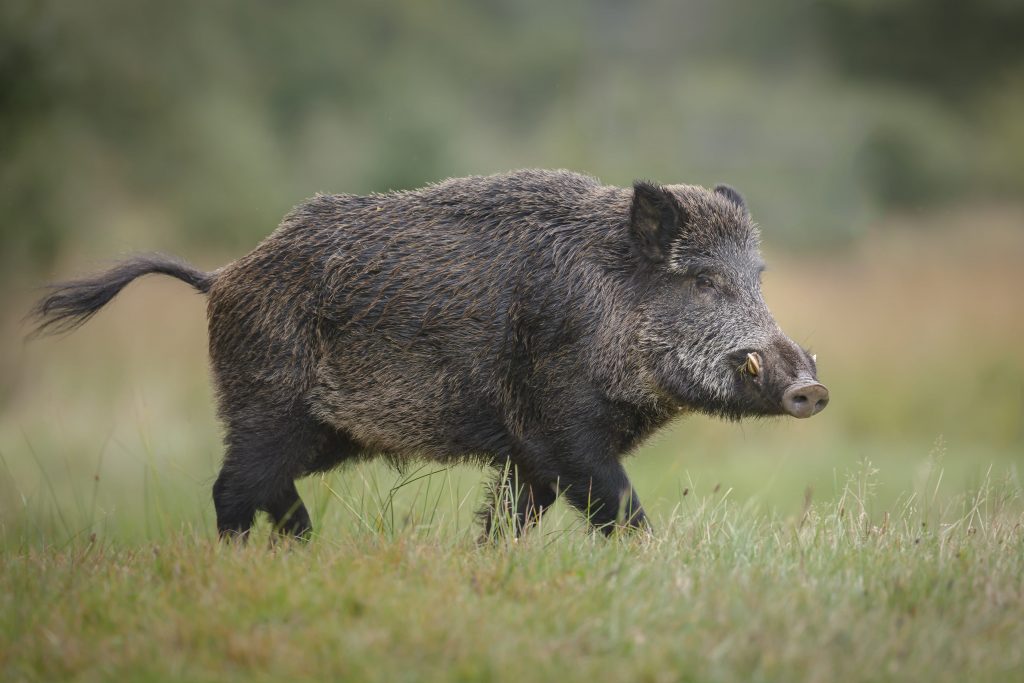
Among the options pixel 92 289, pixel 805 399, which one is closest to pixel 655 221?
pixel 805 399

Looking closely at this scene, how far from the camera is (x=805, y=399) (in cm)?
441

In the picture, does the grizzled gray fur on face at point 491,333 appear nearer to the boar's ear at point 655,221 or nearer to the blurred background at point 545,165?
the boar's ear at point 655,221

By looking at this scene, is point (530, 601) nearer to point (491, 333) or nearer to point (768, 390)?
point (768, 390)

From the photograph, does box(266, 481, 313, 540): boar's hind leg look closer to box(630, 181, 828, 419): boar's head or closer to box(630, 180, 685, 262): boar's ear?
box(630, 181, 828, 419): boar's head

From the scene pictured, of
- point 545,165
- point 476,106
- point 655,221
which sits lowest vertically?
point 655,221

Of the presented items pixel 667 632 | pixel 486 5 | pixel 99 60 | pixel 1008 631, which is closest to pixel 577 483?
pixel 667 632

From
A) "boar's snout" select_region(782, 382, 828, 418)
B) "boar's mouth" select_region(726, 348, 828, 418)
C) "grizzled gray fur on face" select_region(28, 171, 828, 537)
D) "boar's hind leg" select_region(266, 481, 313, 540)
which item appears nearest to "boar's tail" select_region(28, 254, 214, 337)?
"grizzled gray fur on face" select_region(28, 171, 828, 537)

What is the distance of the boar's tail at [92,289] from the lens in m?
5.30

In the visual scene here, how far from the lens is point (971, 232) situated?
55.1 feet

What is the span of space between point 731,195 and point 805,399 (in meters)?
1.34

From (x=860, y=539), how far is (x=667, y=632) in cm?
137

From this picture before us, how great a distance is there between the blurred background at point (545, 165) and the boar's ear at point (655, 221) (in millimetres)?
976

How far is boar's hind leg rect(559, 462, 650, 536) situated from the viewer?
472 centimetres

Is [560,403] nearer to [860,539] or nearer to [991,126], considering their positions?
[860,539]
